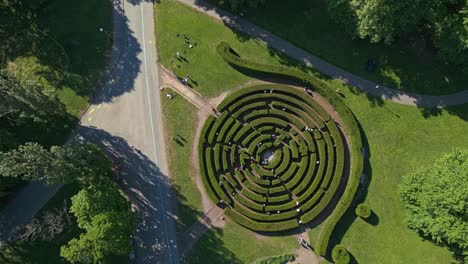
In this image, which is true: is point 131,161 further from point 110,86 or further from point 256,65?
point 256,65

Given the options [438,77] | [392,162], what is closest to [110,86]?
[392,162]

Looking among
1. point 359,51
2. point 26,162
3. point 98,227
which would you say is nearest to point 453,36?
point 359,51

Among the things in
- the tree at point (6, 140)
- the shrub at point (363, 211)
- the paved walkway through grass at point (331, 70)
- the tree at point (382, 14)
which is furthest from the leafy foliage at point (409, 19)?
the tree at point (6, 140)

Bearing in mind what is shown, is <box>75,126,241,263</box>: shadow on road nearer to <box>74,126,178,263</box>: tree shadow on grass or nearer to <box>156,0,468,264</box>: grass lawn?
<box>74,126,178,263</box>: tree shadow on grass

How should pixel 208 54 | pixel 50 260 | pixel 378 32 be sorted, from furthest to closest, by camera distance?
pixel 208 54
pixel 50 260
pixel 378 32

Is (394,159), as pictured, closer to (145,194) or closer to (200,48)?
(200,48)
